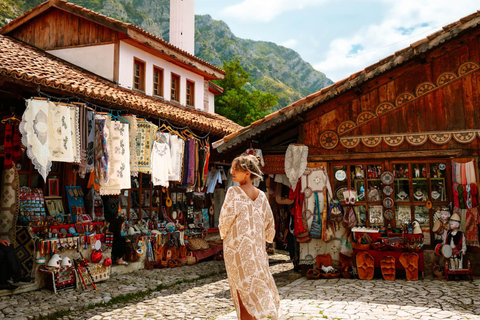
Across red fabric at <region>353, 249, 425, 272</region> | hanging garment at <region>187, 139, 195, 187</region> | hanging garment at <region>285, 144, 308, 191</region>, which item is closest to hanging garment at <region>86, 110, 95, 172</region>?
hanging garment at <region>187, 139, 195, 187</region>

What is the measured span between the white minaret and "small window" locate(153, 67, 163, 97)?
6424 millimetres

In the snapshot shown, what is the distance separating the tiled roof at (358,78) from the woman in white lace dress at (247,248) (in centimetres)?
411

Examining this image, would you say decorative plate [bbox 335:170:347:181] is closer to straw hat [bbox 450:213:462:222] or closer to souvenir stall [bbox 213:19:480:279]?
souvenir stall [bbox 213:19:480:279]

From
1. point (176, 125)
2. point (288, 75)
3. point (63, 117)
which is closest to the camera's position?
point (63, 117)

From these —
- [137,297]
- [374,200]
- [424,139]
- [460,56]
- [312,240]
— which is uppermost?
A: [460,56]

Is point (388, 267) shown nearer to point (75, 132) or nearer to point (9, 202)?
point (75, 132)

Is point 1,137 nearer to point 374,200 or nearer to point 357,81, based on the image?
point 357,81

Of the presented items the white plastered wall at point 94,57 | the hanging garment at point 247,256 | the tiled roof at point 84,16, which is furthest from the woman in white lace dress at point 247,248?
the white plastered wall at point 94,57

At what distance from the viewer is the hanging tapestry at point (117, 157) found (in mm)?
7613

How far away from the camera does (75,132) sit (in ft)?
22.7

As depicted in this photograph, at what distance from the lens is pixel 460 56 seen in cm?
798

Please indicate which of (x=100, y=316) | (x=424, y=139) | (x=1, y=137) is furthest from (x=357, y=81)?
(x=1, y=137)

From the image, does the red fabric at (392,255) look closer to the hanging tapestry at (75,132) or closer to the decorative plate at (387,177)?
the decorative plate at (387,177)

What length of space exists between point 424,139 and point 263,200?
5.07 m
